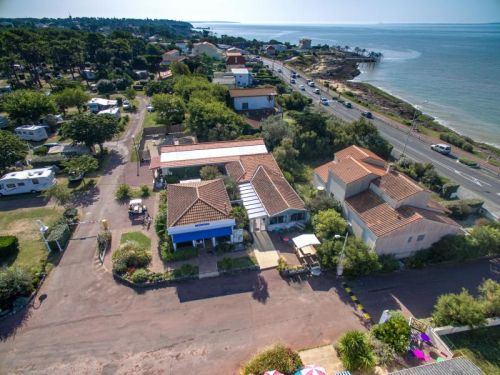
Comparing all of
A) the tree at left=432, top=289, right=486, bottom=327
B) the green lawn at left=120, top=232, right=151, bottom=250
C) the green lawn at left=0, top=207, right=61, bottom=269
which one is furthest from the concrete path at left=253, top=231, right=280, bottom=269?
the green lawn at left=0, top=207, right=61, bottom=269

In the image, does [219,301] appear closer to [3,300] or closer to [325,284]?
[325,284]

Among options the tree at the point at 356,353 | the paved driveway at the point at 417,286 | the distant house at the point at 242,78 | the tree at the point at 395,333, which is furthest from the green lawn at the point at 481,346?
the distant house at the point at 242,78

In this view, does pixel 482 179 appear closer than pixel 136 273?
No

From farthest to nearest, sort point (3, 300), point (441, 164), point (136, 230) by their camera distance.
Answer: point (441, 164) → point (136, 230) → point (3, 300)

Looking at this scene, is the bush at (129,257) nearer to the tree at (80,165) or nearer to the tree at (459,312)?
the tree at (80,165)

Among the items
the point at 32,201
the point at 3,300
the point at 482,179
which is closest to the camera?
the point at 3,300

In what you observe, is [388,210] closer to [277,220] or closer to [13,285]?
[277,220]

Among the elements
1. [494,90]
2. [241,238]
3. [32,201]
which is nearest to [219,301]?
[241,238]

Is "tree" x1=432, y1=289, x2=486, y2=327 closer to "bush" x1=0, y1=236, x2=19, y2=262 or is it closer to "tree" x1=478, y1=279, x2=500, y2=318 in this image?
"tree" x1=478, y1=279, x2=500, y2=318
